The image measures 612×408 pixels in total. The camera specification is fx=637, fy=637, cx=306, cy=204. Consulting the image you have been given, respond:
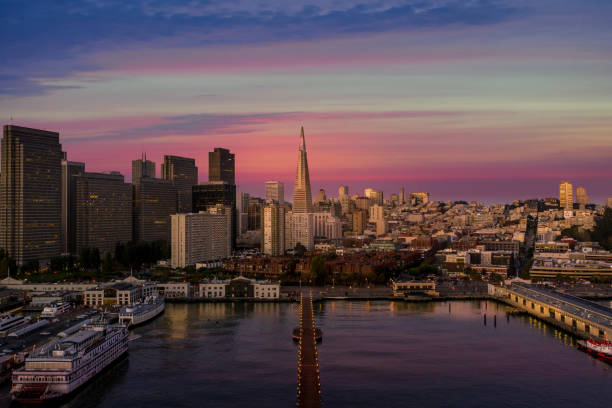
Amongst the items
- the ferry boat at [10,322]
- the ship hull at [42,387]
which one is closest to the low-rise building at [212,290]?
the ferry boat at [10,322]

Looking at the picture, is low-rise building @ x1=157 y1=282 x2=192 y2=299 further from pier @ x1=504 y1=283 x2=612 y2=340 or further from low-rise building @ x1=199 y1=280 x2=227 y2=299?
pier @ x1=504 y1=283 x2=612 y2=340

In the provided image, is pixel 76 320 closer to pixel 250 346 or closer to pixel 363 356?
pixel 250 346

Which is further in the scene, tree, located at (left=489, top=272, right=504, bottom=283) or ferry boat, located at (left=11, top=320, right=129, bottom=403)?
tree, located at (left=489, top=272, right=504, bottom=283)

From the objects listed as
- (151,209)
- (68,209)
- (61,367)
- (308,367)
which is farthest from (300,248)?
(61,367)

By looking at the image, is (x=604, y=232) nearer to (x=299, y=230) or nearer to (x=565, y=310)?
(x=299, y=230)

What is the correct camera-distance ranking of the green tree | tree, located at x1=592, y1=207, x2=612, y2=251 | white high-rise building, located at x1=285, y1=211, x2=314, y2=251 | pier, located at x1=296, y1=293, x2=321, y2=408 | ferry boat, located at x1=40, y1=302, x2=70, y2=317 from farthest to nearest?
white high-rise building, located at x1=285, y1=211, x2=314, y2=251
the green tree
tree, located at x1=592, y1=207, x2=612, y2=251
ferry boat, located at x1=40, y1=302, x2=70, y2=317
pier, located at x1=296, y1=293, x2=321, y2=408

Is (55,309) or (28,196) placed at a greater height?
(28,196)

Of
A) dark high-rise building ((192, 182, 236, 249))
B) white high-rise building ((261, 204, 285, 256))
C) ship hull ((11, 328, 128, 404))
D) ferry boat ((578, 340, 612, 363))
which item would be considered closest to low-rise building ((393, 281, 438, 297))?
ferry boat ((578, 340, 612, 363))

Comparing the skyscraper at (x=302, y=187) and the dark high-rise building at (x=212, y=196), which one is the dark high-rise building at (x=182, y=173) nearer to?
the dark high-rise building at (x=212, y=196)
